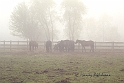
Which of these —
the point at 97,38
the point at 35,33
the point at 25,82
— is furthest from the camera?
the point at 97,38

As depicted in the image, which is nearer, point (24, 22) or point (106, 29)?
point (24, 22)

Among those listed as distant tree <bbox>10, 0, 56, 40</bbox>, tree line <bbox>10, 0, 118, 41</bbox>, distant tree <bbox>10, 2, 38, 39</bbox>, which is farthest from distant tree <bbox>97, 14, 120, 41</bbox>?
distant tree <bbox>10, 2, 38, 39</bbox>

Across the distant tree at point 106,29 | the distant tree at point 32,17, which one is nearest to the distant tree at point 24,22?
the distant tree at point 32,17

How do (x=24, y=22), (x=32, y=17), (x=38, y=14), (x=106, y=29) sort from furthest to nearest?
(x=106, y=29) → (x=32, y=17) → (x=24, y=22) → (x=38, y=14)

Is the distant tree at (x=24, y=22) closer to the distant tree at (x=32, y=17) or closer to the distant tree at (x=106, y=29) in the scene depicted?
the distant tree at (x=32, y=17)

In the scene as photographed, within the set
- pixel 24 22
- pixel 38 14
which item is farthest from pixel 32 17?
pixel 38 14

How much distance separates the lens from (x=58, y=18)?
37.2m

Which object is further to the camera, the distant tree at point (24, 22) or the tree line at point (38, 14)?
the distant tree at point (24, 22)

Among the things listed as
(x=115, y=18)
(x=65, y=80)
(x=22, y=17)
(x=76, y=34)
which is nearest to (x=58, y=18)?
(x=22, y=17)

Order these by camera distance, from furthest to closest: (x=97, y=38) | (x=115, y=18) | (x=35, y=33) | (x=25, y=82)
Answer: (x=115, y=18) < (x=97, y=38) < (x=35, y=33) < (x=25, y=82)

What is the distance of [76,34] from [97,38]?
810 inches

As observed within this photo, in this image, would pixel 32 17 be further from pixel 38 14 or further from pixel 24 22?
pixel 38 14

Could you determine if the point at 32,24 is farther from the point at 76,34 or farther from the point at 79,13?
the point at 76,34

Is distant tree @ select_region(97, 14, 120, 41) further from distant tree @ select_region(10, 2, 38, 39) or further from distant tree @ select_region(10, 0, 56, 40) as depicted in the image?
distant tree @ select_region(10, 2, 38, 39)
